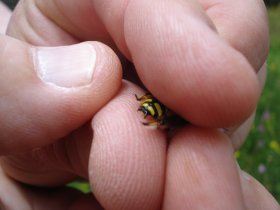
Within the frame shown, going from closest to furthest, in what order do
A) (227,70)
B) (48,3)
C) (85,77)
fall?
1. (227,70)
2. (85,77)
3. (48,3)

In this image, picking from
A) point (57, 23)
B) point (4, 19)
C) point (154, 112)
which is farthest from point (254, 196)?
point (4, 19)

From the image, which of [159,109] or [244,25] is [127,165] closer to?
[159,109]

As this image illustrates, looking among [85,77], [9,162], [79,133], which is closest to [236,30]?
[85,77]

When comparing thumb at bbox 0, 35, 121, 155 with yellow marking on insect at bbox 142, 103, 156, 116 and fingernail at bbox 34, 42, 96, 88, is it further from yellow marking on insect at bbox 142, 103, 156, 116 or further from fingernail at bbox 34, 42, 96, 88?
yellow marking on insect at bbox 142, 103, 156, 116

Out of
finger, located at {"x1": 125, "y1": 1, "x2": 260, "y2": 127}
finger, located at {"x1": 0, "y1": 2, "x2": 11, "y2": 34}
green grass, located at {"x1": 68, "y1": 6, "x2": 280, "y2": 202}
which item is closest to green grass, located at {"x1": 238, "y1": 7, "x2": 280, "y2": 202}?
green grass, located at {"x1": 68, "y1": 6, "x2": 280, "y2": 202}

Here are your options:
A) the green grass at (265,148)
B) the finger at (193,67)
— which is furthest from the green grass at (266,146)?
the finger at (193,67)

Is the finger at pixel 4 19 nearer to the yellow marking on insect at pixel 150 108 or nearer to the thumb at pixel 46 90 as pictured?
the thumb at pixel 46 90

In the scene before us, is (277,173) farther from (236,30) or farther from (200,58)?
(200,58)
